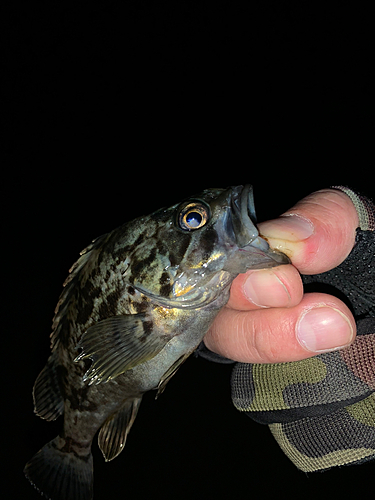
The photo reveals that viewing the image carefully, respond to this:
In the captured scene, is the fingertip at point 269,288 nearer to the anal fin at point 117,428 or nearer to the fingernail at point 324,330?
the fingernail at point 324,330

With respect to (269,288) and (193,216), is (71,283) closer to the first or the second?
(193,216)

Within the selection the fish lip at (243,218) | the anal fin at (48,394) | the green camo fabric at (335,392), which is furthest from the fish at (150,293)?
the green camo fabric at (335,392)

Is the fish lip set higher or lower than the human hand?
higher

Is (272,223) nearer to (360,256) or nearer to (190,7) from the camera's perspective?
(360,256)

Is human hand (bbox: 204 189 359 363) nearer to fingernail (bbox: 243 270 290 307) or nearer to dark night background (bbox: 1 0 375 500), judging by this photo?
fingernail (bbox: 243 270 290 307)

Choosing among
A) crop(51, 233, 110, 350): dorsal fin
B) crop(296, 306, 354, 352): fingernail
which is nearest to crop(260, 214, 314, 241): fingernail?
crop(296, 306, 354, 352): fingernail

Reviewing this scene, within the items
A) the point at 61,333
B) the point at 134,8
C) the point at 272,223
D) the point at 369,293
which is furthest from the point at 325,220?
the point at 134,8
